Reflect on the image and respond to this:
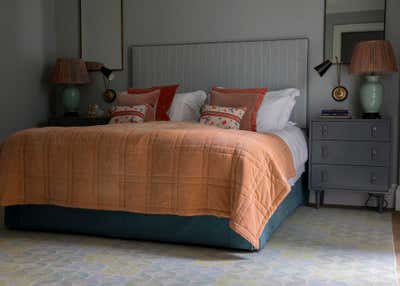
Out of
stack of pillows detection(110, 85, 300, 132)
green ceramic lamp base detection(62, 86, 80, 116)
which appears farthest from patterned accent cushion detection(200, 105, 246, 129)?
green ceramic lamp base detection(62, 86, 80, 116)

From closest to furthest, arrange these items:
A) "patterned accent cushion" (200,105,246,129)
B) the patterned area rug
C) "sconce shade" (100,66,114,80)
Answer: the patterned area rug < "patterned accent cushion" (200,105,246,129) < "sconce shade" (100,66,114,80)

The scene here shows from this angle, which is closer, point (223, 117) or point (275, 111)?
point (223, 117)

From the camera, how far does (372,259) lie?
8.89 ft

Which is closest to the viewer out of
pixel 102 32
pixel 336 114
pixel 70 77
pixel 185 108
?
pixel 336 114

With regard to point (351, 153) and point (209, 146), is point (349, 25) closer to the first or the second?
point (351, 153)

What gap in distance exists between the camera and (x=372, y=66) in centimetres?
394

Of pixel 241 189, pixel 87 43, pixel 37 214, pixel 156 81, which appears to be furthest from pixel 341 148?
pixel 87 43

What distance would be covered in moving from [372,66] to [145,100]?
6.45ft

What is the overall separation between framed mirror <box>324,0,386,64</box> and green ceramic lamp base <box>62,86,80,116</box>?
2594 mm

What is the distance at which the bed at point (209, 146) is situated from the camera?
288 centimetres

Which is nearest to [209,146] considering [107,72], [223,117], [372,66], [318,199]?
[223,117]

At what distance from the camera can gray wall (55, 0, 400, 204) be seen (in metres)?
4.40

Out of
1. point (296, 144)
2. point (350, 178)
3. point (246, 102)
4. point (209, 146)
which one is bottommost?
point (350, 178)

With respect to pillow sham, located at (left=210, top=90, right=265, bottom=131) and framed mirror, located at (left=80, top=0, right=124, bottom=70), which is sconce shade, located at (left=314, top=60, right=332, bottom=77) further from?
framed mirror, located at (left=80, top=0, right=124, bottom=70)
